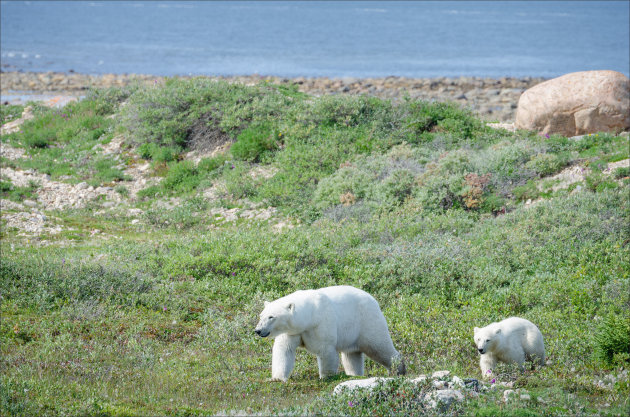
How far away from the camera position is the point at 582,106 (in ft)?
66.8

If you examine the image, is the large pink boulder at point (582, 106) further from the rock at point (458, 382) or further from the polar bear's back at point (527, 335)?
the rock at point (458, 382)

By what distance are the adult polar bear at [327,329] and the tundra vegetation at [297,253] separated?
39cm

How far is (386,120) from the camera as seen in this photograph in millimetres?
21125

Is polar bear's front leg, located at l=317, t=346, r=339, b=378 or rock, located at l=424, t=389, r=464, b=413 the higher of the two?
rock, located at l=424, t=389, r=464, b=413

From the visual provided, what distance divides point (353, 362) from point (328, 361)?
0.78 m

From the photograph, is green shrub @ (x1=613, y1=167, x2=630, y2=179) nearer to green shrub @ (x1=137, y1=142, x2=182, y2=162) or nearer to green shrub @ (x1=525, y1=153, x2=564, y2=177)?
green shrub @ (x1=525, y1=153, x2=564, y2=177)

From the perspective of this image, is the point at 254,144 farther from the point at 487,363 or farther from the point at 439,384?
the point at 439,384

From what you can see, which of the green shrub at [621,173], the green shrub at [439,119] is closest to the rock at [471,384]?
the green shrub at [621,173]

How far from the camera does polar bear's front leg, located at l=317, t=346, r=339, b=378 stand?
7688mm

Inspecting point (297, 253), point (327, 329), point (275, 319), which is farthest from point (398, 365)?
point (297, 253)

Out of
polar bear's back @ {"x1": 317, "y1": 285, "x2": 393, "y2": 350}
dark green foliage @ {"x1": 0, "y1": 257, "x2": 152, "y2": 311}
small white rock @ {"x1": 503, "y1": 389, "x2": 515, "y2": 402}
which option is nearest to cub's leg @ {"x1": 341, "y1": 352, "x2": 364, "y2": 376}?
polar bear's back @ {"x1": 317, "y1": 285, "x2": 393, "y2": 350}

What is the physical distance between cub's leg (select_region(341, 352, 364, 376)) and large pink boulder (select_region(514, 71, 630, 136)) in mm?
14514

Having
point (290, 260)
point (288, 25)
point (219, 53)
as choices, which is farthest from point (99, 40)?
point (290, 260)

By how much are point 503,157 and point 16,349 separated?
13.3 meters
